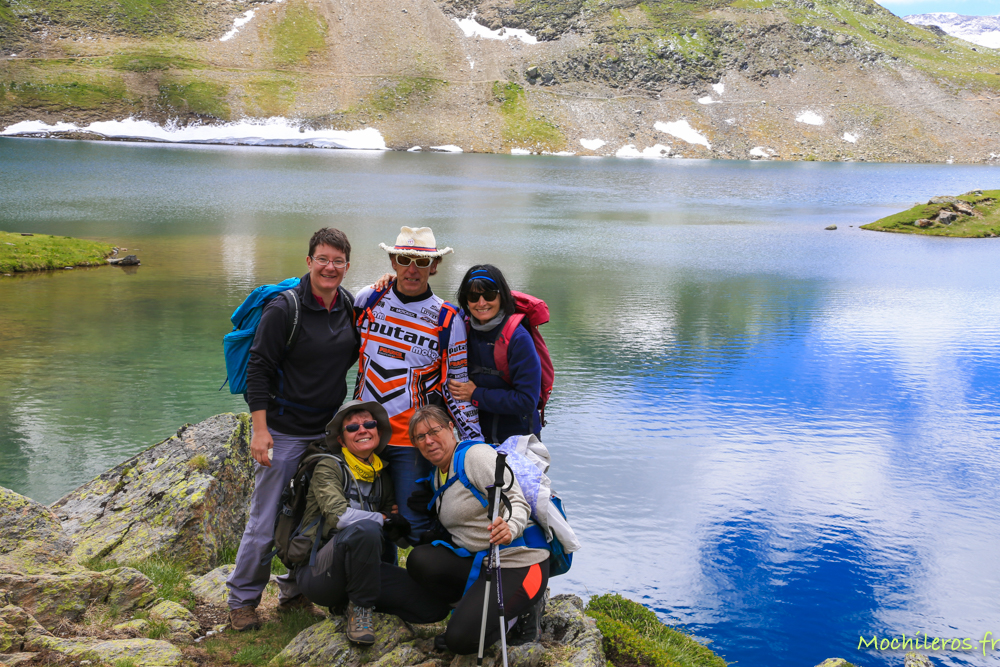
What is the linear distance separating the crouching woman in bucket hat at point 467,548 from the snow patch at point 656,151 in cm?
13797

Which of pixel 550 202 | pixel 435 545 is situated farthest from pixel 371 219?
pixel 435 545

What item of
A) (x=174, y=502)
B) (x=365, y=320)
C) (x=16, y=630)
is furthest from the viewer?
(x=174, y=502)

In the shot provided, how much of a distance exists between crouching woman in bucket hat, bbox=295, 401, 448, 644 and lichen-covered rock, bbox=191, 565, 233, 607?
3.38 feet

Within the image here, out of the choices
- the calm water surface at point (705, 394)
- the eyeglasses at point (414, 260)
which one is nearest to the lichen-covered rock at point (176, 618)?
the eyeglasses at point (414, 260)

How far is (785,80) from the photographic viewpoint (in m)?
156

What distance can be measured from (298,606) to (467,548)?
1.76m

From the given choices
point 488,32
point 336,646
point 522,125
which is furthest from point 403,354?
point 488,32

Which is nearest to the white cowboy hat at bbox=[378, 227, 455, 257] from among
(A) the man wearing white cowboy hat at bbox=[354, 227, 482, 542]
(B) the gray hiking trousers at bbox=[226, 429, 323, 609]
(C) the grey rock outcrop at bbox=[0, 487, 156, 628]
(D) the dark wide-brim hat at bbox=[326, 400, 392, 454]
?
(A) the man wearing white cowboy hat at bbox=[354, 227, 482, 542]

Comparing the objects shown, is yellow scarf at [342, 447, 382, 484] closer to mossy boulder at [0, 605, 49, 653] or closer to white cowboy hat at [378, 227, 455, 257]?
white cowboy hat at [378, 227, 455, 257]

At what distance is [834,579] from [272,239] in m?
28.1

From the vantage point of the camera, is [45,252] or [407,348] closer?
[407,348]

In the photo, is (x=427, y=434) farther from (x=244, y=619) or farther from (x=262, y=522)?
(x=244, y=619)

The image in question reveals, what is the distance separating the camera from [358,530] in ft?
16.0
